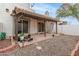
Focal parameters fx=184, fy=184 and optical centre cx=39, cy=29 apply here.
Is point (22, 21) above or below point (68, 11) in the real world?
below

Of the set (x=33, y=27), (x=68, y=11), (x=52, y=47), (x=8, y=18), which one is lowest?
(x=52, y=47)

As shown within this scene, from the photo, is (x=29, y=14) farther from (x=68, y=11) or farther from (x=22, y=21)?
(x=68, y=11)

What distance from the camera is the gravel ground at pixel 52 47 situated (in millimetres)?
2668

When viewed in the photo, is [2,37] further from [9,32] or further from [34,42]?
[34,42]

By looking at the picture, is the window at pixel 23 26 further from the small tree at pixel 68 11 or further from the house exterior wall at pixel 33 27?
the small tree at pixel 68 11

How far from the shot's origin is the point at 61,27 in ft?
8.93

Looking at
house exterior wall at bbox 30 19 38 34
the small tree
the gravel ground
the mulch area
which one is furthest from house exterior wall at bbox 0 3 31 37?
the small tree

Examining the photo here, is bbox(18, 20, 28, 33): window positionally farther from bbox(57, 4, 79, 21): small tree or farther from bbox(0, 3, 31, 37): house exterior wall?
bbox(57, 4, 79, 21): small tree

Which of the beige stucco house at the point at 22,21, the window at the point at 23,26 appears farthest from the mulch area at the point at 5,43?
the window at the point at 23,26

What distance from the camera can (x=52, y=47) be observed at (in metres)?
2.70

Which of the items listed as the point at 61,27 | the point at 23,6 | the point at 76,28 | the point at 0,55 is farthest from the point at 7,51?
the point at 76,28

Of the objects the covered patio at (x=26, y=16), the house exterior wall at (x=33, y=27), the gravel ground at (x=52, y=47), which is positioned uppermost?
the covered patio at (x=26, y=16)

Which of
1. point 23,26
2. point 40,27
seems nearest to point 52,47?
point 40,27

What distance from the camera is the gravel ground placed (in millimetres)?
2668
